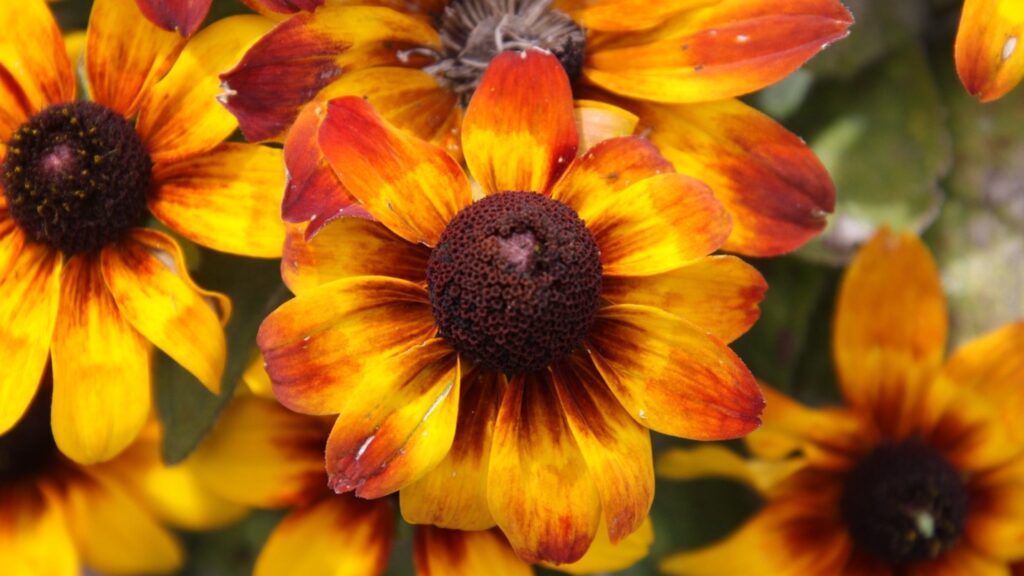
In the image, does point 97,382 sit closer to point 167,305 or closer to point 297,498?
point 167,305

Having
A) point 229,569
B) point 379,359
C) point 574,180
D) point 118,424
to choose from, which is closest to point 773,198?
point 574,180

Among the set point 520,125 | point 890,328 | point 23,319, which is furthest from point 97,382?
point 890,328

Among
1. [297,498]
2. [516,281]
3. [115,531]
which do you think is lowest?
[115,531]

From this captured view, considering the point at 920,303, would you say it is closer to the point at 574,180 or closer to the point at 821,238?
the point at 821,238

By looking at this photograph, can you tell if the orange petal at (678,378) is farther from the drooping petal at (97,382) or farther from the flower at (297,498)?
the drooping petal at (97,382)

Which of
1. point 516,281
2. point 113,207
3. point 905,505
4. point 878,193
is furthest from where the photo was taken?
point 878,193

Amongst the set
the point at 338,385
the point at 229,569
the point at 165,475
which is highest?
the point at 338,385

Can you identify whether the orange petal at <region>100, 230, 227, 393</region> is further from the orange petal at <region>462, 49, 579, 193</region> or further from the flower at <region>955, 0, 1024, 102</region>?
the flower at <region>955, 0, 1024, 102</region>
